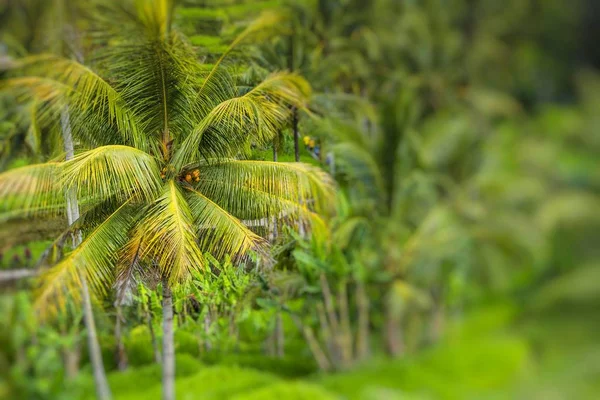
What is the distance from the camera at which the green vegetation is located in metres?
2.20

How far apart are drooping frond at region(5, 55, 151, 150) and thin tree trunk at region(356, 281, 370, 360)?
1.48m

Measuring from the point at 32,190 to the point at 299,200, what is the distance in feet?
4.63

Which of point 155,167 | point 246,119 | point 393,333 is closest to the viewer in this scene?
point 393,333

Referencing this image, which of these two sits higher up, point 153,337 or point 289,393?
point 153,337

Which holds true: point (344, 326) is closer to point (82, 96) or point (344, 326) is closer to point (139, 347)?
point (139, 347)

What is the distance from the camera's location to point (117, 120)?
2.74 m

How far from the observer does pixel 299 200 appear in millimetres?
2803

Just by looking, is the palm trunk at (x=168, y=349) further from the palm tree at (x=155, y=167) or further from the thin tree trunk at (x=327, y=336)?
the thin tree trunk at (x=327, y=336)

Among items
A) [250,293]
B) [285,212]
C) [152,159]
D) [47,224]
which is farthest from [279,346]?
[47,224]

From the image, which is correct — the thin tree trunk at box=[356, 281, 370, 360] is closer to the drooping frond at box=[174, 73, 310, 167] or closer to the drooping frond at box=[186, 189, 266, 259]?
the drooping frond at box=[186, 189, 266, 259]

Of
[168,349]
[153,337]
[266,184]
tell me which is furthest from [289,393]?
[266,184]

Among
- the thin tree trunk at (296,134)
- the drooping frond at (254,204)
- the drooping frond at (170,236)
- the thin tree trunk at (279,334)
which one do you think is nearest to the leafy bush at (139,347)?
the drooping frond at (170,236)

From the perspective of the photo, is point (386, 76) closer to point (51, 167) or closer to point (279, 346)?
point (279, 346)

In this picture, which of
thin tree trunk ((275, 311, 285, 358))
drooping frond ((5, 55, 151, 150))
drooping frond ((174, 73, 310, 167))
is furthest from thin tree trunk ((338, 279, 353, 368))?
drooping frond ((5, 55, 151, 150))
